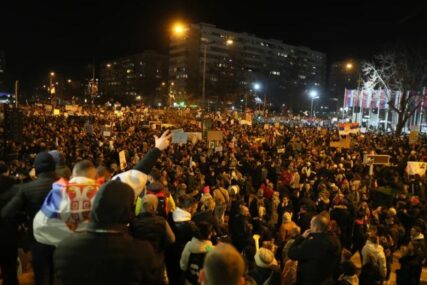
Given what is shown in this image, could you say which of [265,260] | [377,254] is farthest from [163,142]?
[377,254]

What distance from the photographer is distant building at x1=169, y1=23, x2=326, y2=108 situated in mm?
82125

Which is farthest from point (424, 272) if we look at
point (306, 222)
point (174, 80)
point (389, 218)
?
point (174, 80)

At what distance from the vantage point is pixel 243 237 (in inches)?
272

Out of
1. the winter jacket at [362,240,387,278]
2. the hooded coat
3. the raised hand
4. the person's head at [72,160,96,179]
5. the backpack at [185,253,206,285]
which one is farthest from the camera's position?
the winter jacket at [362,240,387,278]

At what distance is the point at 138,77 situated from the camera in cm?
13225

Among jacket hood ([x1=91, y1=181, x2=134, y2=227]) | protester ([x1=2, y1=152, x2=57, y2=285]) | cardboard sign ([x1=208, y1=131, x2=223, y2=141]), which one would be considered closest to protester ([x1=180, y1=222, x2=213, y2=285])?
protester ([x1=2, y1=152, x2=57, y2=285])

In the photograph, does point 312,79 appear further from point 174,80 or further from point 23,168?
point 23,168

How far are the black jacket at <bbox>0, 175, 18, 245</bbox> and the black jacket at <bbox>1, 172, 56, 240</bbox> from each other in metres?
0.17

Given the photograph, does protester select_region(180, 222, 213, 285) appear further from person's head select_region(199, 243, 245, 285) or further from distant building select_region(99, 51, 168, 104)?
distant building select_region(99, 51, 168, 104)

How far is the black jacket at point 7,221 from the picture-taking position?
3.86 m

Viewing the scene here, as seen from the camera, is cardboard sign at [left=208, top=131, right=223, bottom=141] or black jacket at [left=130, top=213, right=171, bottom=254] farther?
cardboard sign at [left=208, top=131, right=223, bottom=141]

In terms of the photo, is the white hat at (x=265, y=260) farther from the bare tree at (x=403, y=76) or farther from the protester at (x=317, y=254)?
the bare tree at (x=403, y=76)

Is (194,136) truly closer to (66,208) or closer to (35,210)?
(35,210)

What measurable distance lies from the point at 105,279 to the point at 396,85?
43348 millimetres
